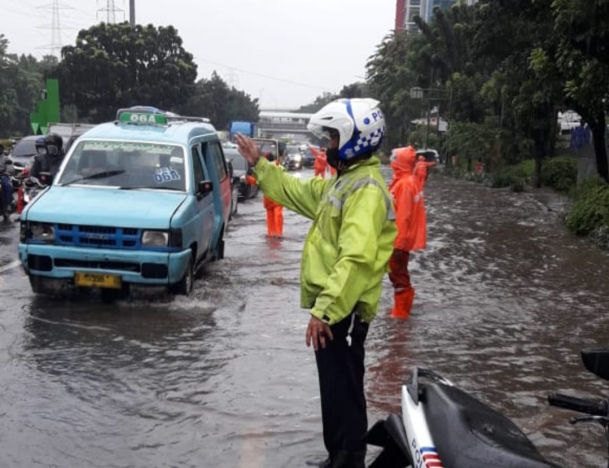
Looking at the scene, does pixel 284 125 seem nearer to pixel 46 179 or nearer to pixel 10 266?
pixel 10 266

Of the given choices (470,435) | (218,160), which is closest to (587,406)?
(470,435)

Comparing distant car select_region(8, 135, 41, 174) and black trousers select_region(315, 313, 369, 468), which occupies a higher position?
distant car select_region(8, 135, 41, 174)

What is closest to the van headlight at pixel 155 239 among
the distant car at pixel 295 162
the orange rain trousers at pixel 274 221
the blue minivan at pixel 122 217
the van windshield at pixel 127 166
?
the blue minivan at pixel 122 217

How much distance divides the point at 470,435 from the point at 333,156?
1774 millimetres

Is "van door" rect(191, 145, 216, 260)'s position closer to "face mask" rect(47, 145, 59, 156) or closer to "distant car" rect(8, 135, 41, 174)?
"face mask" rect(47, 145, 59, 156)

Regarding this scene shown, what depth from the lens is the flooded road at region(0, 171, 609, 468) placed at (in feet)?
16.4

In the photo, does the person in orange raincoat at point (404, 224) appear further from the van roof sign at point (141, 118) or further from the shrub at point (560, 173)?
the shrub at point (560, 173)

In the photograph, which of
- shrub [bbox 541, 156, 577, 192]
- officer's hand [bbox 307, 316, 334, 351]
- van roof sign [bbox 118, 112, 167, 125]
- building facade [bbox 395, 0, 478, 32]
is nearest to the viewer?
officer's hand [bbox 307, 316, 334, 351]

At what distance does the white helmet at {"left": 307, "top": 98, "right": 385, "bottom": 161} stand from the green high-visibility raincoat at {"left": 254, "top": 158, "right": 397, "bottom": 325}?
0.28 feet

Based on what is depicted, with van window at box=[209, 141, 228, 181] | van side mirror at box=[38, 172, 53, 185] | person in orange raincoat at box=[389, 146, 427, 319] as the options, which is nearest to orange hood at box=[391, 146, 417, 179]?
person in orange raincoat at box=[389, 146, 427, 319]

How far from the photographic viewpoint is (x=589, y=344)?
7.81 m

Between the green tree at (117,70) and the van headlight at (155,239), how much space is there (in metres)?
40.6

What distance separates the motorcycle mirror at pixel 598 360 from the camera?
8.40ft

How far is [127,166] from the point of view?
29.8 feet
